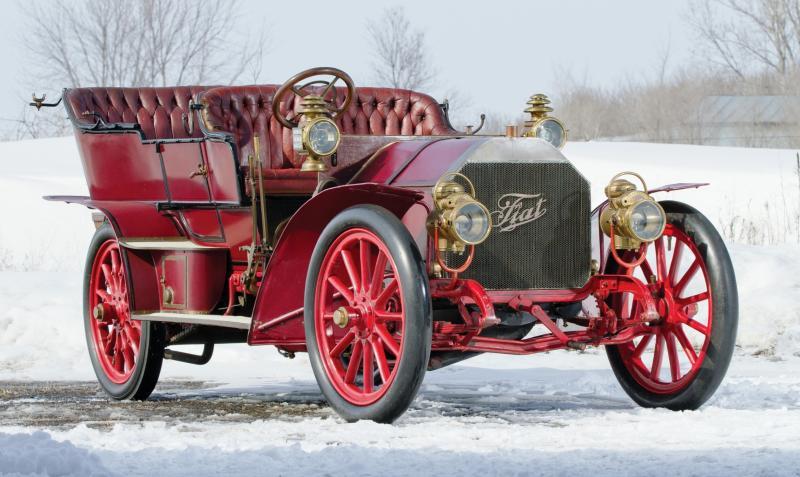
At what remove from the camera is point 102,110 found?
771cm

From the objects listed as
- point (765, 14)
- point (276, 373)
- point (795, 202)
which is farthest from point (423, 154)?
point (765, 14)

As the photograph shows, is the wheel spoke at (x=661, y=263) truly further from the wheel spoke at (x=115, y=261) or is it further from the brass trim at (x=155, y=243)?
the wheel spoke at (x=115, y=261)

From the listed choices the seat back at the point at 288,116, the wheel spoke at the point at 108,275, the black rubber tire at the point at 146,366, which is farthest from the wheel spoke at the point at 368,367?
the wheel spoke at the point at 108,275

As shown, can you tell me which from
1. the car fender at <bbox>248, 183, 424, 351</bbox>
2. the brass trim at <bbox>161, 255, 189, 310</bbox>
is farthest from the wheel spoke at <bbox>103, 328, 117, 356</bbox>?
the car fender at <bbox>248, 183, 424, 351</bbox>

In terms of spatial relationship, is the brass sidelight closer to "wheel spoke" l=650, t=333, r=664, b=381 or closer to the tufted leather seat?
the tufted leather seat

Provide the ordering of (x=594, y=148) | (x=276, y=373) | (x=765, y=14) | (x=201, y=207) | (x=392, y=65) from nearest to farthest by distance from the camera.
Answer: (x=201, y=207), (x=276, y=373), (x=594, y=148), (x=392, y=65), (x=765, y=14)

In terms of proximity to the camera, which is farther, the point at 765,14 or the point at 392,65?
the point at 765,14

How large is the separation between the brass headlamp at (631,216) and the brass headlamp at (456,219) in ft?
2.37

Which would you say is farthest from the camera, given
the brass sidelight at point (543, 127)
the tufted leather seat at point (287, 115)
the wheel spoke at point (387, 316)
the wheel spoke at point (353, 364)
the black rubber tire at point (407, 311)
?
the tufted leather seat at point (287, 115)

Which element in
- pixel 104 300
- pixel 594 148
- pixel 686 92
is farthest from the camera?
pixel 686 92

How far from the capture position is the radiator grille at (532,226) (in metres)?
5.82

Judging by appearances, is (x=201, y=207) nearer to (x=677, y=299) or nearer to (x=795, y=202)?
(x=677, y=299)

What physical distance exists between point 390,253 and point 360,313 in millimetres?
410

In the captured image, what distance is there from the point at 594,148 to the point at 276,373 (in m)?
21.5
